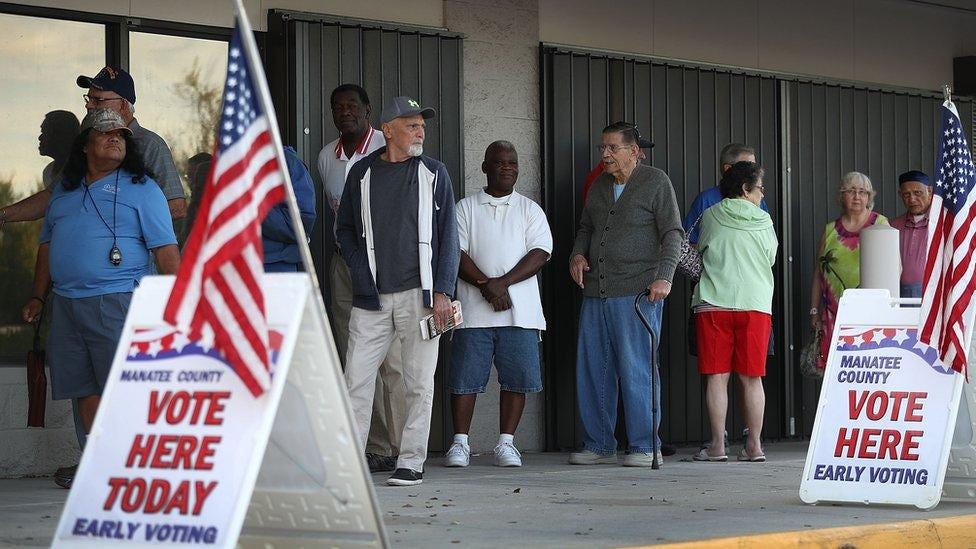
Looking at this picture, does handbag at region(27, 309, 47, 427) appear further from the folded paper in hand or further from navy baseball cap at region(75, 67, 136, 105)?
the folded paper in hand

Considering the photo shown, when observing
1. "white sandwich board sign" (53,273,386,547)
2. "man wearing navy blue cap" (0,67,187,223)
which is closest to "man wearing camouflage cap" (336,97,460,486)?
"man wearing navy blue cap" (0,67,187,223)

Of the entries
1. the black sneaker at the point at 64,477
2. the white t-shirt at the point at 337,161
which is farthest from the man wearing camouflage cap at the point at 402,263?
the black sneaker at the point at 64,477

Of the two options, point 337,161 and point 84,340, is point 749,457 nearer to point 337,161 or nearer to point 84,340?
point 337,161

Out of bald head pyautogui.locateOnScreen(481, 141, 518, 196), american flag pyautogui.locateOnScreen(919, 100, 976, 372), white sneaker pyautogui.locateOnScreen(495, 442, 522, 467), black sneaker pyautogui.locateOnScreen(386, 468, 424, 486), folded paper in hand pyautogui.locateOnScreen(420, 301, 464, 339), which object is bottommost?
white sneaker pyautogui.locateOnScreen(495, 442, 522, 467)

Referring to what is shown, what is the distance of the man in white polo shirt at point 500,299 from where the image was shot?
9.89m

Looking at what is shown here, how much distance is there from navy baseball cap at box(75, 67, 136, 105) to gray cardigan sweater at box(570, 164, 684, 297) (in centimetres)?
321

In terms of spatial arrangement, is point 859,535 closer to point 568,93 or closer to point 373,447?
point 373,447

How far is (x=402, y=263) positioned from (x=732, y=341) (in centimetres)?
279

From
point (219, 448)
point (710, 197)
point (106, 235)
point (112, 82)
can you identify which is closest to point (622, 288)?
point (710, 197)

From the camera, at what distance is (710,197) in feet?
34.9

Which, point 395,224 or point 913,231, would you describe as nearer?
point 395,224

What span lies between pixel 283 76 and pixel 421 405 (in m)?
2.61

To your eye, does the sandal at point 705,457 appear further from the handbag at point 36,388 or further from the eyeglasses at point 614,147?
the handbag at point 36,388

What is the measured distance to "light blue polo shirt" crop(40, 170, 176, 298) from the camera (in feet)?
25.4
